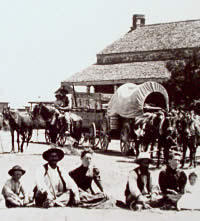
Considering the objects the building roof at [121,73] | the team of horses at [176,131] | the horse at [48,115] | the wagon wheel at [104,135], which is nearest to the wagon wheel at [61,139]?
the horse at [48,115]

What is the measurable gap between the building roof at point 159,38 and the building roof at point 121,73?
75.8 inches

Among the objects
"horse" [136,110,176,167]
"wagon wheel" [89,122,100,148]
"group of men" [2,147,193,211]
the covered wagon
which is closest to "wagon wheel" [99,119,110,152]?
the covered wagon

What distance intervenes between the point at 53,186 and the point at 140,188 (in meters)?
1.46

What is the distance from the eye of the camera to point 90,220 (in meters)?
8.16

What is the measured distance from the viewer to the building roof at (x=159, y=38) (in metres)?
35.8

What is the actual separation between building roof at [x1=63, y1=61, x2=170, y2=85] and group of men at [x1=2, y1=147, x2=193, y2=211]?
857 inches

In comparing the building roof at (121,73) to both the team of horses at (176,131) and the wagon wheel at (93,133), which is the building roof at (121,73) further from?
the team of horses at (176,131)

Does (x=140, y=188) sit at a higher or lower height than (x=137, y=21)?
lower

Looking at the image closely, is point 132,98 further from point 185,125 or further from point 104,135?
point 185,125

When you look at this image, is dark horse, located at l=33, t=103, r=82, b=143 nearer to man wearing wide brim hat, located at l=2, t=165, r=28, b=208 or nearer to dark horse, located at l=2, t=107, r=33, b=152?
dark horse, located at l=2, t=107, r=33, b=152

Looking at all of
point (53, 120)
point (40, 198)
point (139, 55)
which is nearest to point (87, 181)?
point (40, 198)

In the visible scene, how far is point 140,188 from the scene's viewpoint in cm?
921

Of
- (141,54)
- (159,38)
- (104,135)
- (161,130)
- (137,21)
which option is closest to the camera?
(161,130)

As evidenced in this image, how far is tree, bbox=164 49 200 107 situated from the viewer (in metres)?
23.5
